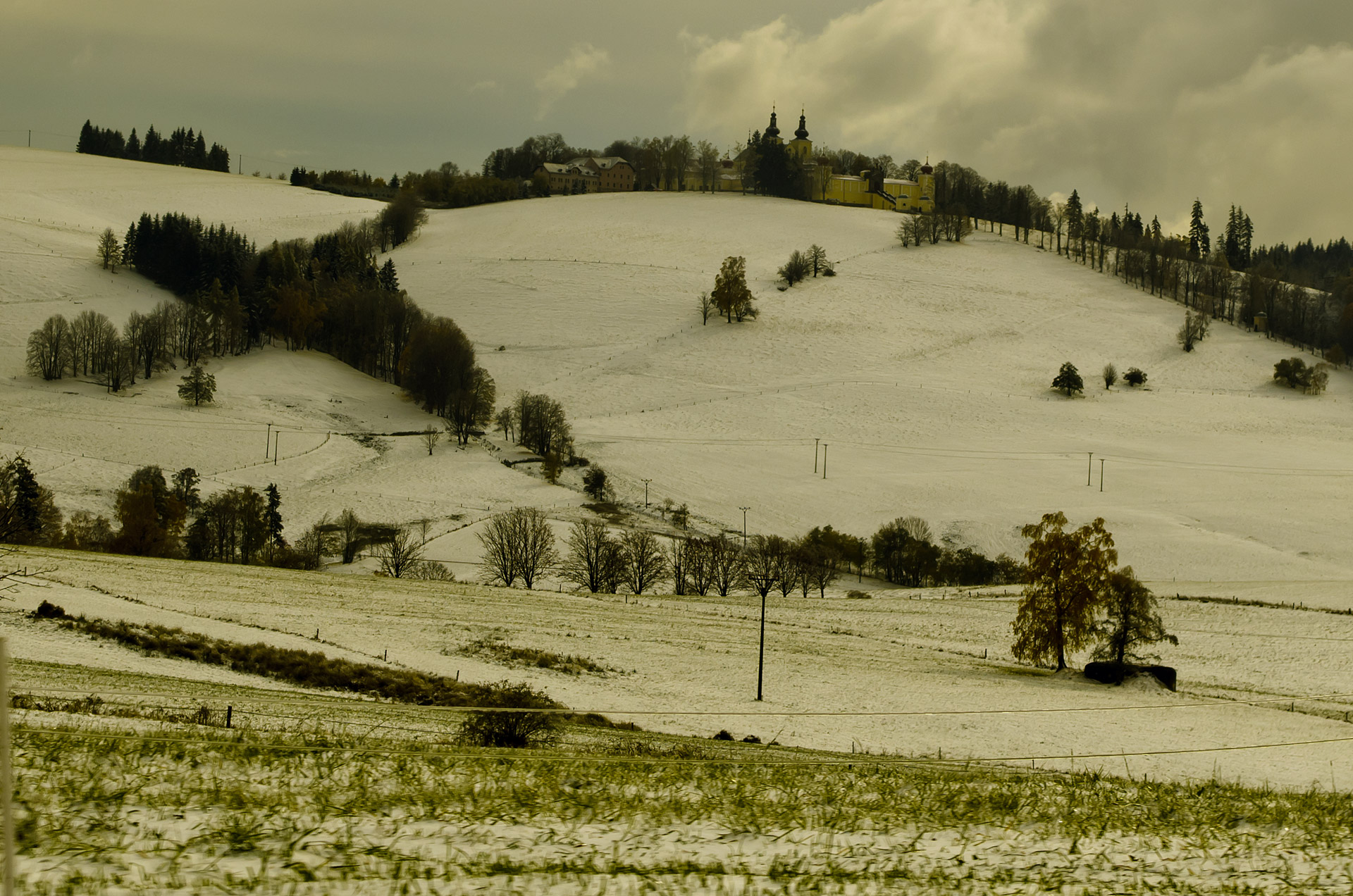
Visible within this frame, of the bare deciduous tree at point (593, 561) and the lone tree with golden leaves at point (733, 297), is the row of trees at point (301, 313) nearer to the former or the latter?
the bare deciduous tree at point (593, 561)

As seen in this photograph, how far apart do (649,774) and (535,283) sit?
136739mm

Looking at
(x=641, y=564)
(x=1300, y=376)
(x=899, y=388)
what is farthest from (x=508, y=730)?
(x=1300, y=376)

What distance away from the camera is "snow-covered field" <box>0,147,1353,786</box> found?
1362 inches

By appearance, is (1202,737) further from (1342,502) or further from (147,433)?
(147,433)

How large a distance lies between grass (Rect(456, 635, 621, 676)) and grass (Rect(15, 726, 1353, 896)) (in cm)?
2252

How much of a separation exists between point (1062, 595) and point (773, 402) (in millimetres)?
63702

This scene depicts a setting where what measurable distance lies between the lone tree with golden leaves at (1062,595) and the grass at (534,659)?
19.2m

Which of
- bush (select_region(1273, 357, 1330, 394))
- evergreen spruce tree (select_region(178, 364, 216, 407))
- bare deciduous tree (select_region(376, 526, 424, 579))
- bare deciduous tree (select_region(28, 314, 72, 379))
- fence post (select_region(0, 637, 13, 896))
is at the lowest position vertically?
bare deciduous tree (select_region(376, 526, 424, 579))

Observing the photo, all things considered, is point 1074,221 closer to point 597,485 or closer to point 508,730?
point 597,485

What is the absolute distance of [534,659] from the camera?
3481cm

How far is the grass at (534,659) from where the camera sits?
112 feet

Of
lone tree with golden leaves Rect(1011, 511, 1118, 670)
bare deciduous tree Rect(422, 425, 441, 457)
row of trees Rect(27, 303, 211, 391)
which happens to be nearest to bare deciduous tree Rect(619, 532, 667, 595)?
lone tree with golden leaves Rect(1011, 511, 1118, 670)

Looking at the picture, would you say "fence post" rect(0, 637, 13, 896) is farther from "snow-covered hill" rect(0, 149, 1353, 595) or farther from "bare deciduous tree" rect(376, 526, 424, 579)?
"snow-covered hill" rect(0, 149, 1353, 595)

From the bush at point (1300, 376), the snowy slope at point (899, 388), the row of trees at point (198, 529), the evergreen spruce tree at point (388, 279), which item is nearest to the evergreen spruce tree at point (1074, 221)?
the snowy slope at point (899, 388)
